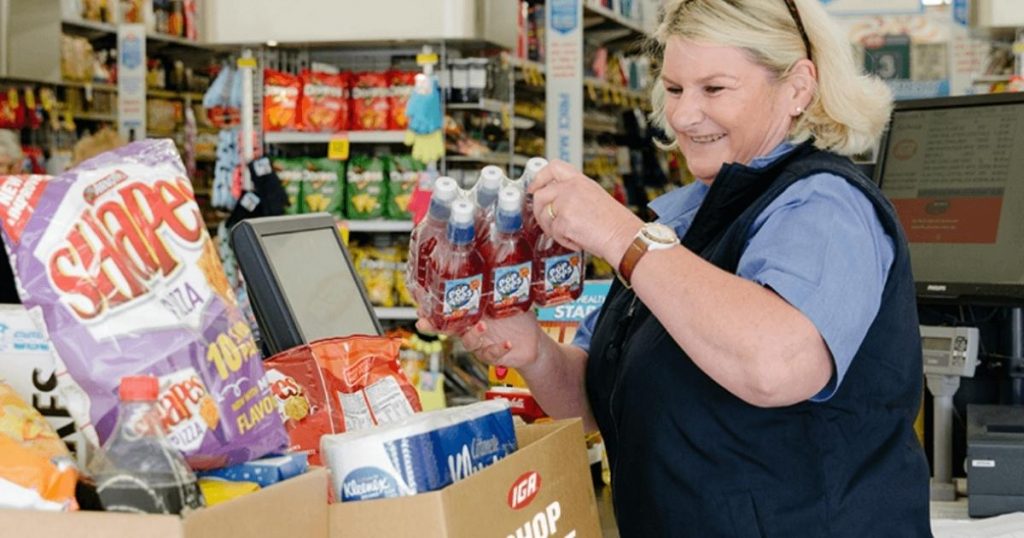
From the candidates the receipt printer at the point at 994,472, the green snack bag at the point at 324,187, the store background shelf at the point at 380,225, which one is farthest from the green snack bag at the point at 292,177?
the receipt printer at the point at 994,472

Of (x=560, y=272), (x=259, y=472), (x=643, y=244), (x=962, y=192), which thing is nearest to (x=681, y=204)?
(x=560, y=272)

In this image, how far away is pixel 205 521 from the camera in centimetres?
111

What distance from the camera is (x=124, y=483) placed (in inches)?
45.5

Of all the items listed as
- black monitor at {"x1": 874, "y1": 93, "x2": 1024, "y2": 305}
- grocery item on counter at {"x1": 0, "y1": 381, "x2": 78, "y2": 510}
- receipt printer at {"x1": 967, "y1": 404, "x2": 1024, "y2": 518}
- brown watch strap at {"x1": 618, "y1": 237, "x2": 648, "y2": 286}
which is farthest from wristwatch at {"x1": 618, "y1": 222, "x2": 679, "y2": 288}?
black monitor at {"x1": 874, "y1": 93, "x2": 1024, "y2": 305}

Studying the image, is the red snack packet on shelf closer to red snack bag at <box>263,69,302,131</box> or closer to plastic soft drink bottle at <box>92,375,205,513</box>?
plastic soft drink bottle at <box>92,375,205,513</box>

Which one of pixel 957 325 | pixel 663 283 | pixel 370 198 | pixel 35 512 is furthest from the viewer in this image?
pixel 370 198

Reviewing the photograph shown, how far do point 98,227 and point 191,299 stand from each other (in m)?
0.11

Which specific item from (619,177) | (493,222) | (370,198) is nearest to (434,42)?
(370,198)

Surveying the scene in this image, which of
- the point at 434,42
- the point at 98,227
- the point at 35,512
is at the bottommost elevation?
the point at 35,512

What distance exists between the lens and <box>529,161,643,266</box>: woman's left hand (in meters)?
1.76

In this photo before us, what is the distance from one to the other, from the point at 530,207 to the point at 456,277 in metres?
0.16

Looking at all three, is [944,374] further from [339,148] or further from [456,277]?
[339,148]

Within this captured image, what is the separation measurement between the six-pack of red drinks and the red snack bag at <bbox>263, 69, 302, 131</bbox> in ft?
16.2

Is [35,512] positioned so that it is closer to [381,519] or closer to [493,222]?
[381,519]
